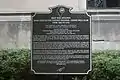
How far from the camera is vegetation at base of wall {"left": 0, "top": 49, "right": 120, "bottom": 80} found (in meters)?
8.87

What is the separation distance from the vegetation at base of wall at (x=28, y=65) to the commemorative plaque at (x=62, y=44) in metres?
0.42

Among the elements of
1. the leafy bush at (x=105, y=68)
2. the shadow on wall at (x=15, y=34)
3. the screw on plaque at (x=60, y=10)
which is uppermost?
the screw on plaque at (x=60, y=10)

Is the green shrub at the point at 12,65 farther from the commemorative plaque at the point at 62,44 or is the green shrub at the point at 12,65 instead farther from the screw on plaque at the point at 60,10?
the screw on plaque at the point at 60,10

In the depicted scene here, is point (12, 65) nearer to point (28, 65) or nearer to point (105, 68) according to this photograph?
point (28, 65)

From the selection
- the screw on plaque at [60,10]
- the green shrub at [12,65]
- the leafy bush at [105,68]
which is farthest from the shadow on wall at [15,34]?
the leafy bush at [105,68]

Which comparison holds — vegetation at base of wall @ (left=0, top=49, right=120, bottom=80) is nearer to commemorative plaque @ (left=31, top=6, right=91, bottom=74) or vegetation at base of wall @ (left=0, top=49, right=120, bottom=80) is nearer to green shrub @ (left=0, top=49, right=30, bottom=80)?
green shrub @ (left=0, top=49, right=30, bottom=80)

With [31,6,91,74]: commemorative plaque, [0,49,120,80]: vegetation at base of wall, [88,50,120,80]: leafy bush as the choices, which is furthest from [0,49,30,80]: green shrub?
[88,50,120,80]: leafy bush

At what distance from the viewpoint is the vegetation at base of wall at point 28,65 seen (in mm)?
8867

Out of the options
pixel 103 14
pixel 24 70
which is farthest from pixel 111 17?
pixel 24 70

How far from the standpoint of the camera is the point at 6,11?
9.90 metres

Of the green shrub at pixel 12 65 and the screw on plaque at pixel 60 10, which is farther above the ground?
the screw on plaque at pixel 60 10

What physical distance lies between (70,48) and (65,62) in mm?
414

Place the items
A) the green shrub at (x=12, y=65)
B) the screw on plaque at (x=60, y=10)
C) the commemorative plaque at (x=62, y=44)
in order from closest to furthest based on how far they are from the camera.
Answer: the commemorative plaque at (x=62, y=44), the screw on plaque at (x=60, y=10), the green shrub at (x=12, y=65)

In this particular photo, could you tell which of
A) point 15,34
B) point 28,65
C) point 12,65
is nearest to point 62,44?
point 28,65
